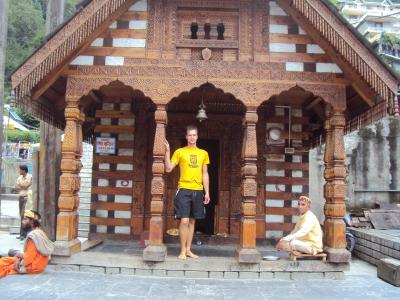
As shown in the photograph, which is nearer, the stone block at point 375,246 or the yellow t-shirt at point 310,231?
the yellow t-shirt at point 310,231

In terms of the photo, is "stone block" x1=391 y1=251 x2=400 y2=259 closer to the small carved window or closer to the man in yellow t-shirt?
the man in yellow t-shirt

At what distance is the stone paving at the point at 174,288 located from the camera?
5562 mm

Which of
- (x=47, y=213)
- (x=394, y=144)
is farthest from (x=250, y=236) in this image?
(x=394, y=144)

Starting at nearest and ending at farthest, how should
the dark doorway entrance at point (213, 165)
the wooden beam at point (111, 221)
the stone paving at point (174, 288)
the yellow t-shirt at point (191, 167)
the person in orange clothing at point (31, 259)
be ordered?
the stone paving at point (174, 288) < the person in orange clothing at point (31, 259) < the yellow t-shirt at point (191, 167) < the wooden beam at point (111, 221) < the dark doorway entrance at point (213, 165)

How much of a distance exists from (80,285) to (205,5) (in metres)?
4.93

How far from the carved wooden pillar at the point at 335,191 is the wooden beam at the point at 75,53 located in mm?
4009

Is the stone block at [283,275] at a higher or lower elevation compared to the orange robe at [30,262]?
lower

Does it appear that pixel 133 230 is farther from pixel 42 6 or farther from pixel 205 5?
pixel 42 6

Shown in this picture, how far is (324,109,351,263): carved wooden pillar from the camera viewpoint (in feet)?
22.6

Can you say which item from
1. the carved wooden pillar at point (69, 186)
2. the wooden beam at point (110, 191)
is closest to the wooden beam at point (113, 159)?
the wooden beam at point (110, 191)

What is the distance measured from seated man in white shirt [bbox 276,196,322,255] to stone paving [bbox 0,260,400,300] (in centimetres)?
53

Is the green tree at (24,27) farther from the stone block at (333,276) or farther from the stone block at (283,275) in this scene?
the stone block at (333,276)

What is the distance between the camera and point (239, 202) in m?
9.05

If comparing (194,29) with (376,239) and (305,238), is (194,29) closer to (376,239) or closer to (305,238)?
(305,238)
